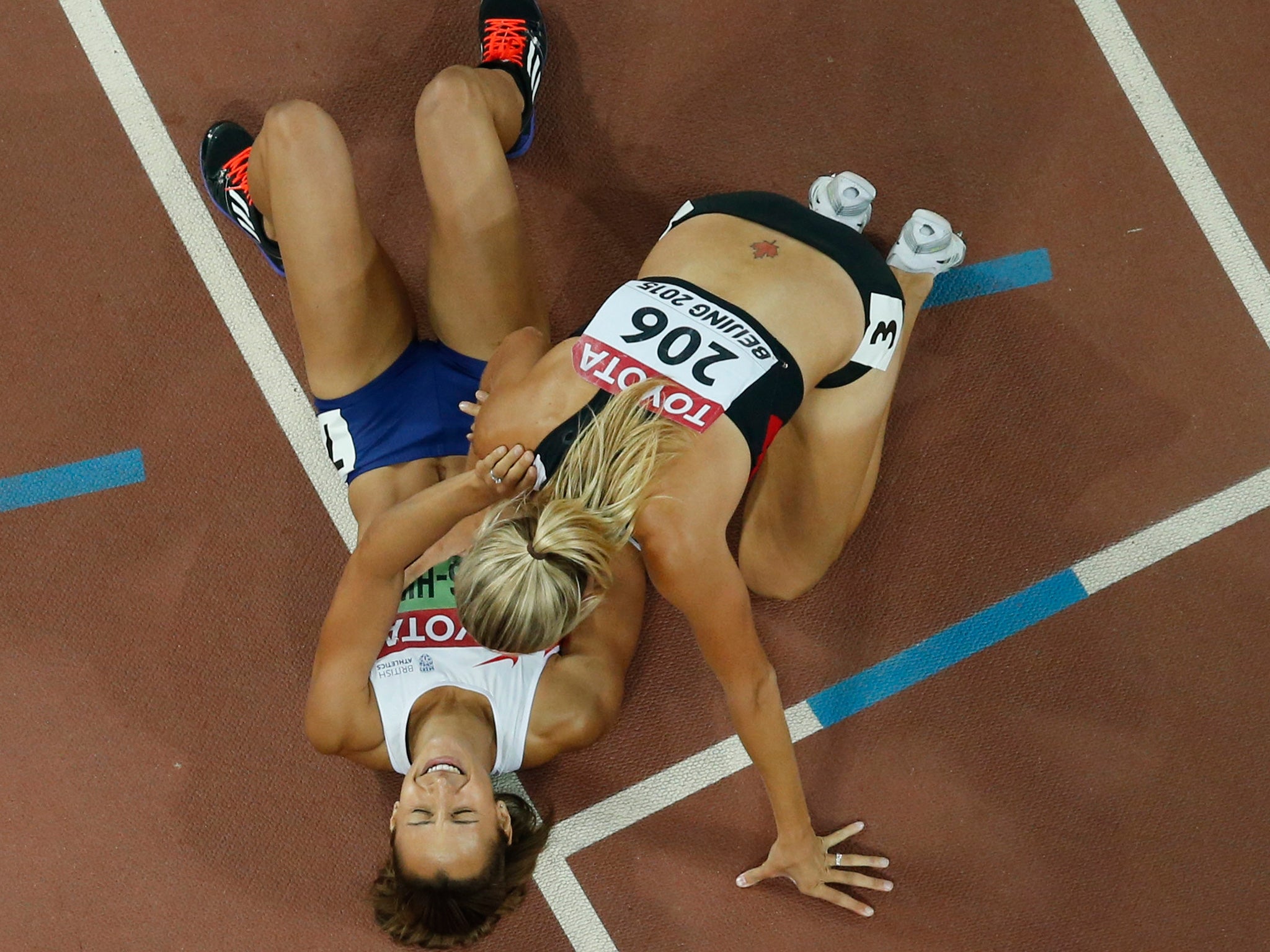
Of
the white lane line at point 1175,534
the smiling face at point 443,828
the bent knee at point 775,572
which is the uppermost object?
the smiling face at point 443,828

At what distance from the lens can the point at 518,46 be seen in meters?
3.50

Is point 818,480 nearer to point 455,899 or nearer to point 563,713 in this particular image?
point 563,713

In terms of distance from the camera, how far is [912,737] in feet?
11.4

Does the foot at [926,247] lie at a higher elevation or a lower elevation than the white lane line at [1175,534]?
higher

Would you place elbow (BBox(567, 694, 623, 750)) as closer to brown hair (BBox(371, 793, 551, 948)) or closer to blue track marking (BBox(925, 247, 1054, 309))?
brown hair (BBox(371, 793, 551, 948))

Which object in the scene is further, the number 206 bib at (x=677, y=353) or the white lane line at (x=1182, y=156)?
the white lane line at (x=1182, y=156)

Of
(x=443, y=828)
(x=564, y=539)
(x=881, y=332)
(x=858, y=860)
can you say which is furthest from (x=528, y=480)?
(x=858, y=860)

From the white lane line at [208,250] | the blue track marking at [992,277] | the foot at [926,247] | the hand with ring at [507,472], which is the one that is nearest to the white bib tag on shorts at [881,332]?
the foot at [926,247]

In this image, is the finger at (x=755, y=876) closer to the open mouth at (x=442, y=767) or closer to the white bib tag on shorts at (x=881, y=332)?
the open mouth at (x=442, y=767)

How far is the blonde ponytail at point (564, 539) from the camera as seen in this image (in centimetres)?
206

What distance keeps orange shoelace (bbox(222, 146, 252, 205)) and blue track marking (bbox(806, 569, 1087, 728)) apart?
2.61 meters

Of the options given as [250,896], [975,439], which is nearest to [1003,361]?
[975,439]

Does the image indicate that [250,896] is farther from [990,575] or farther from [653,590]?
[990,575]

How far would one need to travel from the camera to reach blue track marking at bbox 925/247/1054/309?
3.63m
